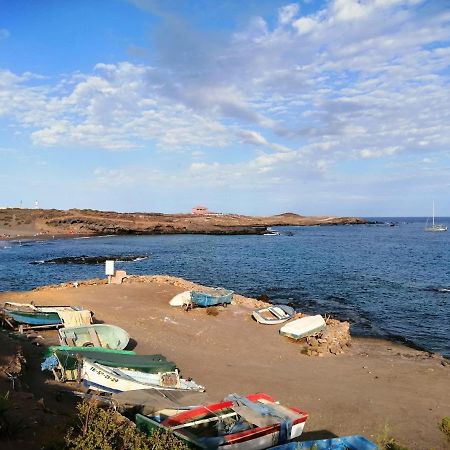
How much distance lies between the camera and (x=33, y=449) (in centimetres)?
757

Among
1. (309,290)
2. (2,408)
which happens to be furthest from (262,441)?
(309,290)

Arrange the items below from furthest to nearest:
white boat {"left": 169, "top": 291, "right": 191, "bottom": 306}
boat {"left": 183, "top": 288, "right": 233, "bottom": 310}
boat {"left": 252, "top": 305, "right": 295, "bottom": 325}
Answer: white boat {"left": 169, "top": 291, "right": 191, "bottom": 306} < boat {"left": 183, "top": 288, "right": 233, "bottom": 310} < boat {"left": 252, "top": 305, "right": 295, "bottom": 325}

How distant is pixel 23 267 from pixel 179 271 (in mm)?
17549

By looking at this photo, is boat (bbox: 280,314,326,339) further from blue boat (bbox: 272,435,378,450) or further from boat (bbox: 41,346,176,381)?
blue boat (bbox: 272,435,378,450)

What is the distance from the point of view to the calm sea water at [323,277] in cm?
2742

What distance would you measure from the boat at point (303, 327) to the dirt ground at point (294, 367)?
456 mm

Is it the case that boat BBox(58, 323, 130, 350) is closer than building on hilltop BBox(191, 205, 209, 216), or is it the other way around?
boat BBox(58, 323, 130, 350)

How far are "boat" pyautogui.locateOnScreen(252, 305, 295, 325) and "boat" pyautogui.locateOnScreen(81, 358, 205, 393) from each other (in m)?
9.48

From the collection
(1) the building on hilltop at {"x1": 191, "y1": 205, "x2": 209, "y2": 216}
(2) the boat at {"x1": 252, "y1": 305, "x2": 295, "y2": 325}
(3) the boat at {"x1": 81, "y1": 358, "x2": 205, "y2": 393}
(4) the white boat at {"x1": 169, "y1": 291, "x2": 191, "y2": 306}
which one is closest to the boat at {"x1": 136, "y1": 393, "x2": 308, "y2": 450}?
(3) the boat at {"x1": 81, "y1": 358, "x2": 205, "y2": 393}

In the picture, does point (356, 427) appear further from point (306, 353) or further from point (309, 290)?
point (309, 290)

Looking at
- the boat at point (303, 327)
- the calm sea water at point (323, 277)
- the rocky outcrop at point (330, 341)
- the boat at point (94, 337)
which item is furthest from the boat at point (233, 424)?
the calm sea water at point (323, 277)

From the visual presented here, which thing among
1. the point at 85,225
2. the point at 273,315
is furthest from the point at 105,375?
the point at 85,225

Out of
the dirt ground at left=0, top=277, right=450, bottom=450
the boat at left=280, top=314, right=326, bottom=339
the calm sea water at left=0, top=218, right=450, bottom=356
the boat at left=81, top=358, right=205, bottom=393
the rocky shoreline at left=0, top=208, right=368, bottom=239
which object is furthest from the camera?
the rocky shoreline at left=0, top=208, right=368, bottom=239

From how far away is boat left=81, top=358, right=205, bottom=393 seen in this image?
12602 millimetres
